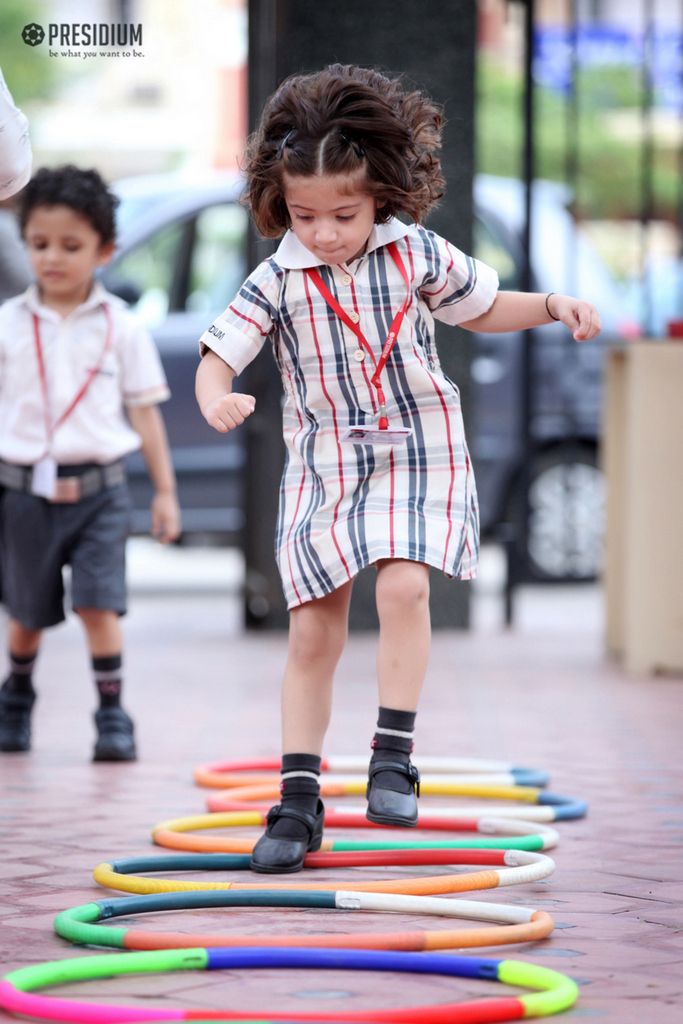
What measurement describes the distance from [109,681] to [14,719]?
13.1 inches

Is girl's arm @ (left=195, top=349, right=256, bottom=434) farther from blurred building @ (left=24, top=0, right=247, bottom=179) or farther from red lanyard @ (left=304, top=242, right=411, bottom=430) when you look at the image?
blurred building @ (left=24, top=0, right=247, bottom=179)

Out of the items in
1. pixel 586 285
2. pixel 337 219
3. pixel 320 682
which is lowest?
pixel 320 682

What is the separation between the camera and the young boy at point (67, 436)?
3898 millimetres

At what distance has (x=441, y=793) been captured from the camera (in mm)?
3508

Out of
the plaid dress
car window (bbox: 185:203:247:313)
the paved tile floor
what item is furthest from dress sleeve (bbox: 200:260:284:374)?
car window (bbox: 185:203:247:313)

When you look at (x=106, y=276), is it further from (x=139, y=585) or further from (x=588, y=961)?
(x=588, y=961)

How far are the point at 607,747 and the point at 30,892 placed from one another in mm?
2147

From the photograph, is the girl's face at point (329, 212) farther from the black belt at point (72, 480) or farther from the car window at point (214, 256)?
the car window at point (214, 256)

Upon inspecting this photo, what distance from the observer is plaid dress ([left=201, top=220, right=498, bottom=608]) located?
2686 millimetres

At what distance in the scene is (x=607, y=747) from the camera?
4156mm

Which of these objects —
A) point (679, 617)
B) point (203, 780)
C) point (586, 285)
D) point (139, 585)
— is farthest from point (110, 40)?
point (139, 585)

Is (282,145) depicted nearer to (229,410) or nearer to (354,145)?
(354,145)

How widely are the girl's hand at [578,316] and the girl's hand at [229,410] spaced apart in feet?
2.09

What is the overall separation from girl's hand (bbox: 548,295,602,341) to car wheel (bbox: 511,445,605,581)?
578 cm
